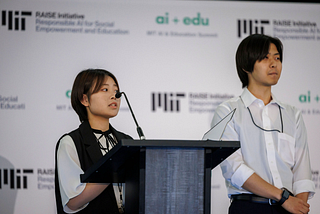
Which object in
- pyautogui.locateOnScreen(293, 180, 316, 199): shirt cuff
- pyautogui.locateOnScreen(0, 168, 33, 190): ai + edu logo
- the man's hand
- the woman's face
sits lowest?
pyautogui.locateOnScreen(0, 168, 33, 190): ai + edu logo

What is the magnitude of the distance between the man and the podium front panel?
0.83m

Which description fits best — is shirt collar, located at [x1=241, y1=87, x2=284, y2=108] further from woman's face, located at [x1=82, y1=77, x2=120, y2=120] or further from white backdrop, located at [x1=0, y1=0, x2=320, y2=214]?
white backdrop, located at [x1=0, y1=0, x2=320, y2=214]

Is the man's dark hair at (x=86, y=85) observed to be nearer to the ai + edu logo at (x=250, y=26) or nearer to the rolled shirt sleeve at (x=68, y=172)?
the rolled shirt sleeve at (x=68, y=172)

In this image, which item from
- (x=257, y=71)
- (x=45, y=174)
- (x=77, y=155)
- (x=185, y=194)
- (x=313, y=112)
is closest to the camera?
(x=185, y=194)

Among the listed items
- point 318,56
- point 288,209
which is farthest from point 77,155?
point 318,56

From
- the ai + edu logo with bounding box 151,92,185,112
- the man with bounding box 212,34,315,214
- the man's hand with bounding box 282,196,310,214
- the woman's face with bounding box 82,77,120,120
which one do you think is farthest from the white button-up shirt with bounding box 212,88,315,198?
the ai + edu logo with bounding box 151,92,185,112

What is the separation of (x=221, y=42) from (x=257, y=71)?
4.59 feet

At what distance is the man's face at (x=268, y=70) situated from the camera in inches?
96.9

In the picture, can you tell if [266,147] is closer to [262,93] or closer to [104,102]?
[262,93]

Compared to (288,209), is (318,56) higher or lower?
higher

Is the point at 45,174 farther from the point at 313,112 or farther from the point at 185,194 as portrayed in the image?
the point at 313,112

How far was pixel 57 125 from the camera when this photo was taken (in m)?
3.51

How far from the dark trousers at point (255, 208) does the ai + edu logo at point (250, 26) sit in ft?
6.92

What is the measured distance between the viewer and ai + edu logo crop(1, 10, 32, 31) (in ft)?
11.9
